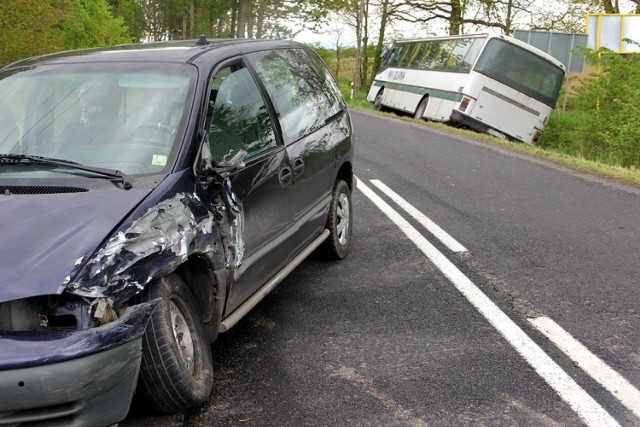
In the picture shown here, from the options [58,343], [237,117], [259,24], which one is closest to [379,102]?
[237,117]

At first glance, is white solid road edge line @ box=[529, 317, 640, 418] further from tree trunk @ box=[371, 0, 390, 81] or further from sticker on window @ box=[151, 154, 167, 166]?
tree trunk @ box=[371, 0, 390, 81]

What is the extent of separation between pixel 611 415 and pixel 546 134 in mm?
17828

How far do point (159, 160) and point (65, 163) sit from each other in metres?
0.49

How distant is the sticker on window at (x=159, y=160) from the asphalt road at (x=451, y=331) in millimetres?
1240

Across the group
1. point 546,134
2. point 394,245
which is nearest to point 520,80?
point 546,134

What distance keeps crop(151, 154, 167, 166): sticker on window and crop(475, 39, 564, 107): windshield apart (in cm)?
1615

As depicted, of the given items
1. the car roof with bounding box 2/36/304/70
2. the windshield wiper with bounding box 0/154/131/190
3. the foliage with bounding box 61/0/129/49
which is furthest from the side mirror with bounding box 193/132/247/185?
the foliage with bounding box 61/0/129/49

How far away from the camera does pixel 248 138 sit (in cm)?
423

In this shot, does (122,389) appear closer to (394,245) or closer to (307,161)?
(307,161)

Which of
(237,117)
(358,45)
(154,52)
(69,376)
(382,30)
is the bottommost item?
(69,376)

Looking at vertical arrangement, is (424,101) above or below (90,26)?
below

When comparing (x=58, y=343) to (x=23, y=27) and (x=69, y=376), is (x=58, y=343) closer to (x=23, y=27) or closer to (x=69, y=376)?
(x=69, y=376)

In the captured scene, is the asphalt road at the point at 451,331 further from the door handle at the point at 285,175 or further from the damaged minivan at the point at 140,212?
the door handle at the point at 285,175

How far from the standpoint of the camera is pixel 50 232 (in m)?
2.88
